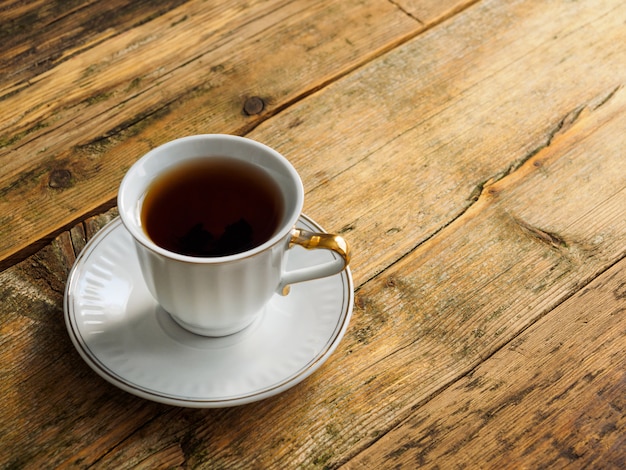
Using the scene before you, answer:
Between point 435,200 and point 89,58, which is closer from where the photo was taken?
point 435,200

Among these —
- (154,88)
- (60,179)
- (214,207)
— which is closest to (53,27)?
(154,88)

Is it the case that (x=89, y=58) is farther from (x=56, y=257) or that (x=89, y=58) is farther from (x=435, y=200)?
(x=435, y=200)

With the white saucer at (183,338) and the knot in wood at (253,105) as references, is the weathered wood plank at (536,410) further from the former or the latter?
the knot in wood at (253,105)

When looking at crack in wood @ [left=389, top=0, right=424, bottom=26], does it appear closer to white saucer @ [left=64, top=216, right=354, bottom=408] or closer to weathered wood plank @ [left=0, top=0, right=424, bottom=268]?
weathered wood plank @ [left=0, top=0, right=424, bottom=268]

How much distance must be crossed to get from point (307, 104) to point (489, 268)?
1.22ft

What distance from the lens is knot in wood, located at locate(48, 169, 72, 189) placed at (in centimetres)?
91

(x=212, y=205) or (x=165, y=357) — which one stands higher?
(x=212, y=205)

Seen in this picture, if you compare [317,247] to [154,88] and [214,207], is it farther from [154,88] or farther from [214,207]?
[154,88]

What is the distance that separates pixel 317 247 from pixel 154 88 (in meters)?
0.49

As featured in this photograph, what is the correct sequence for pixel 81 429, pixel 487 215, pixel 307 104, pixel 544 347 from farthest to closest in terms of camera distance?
pixel 307 104
pixel 487 215
pixel 544 347
pixel 81 429

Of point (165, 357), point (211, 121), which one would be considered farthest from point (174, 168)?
point (211, 121)

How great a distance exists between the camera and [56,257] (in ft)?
2.72

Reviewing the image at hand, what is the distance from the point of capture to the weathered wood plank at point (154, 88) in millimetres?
911

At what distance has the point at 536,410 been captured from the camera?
0.74 metres
